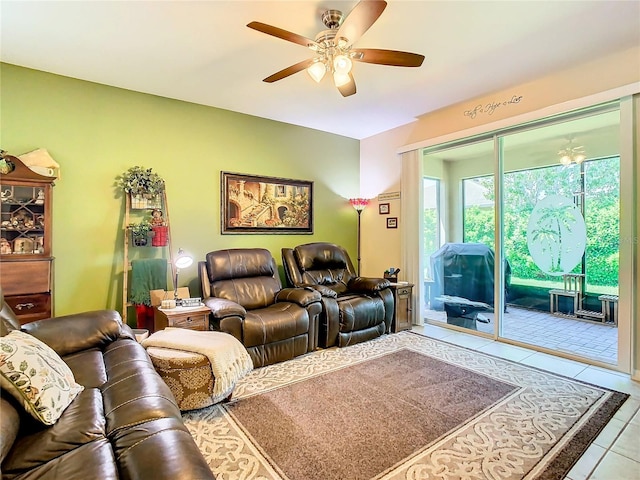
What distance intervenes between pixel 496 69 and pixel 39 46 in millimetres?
3965

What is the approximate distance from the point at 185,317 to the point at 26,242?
4.95ft

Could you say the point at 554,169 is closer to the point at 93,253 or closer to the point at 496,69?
the point at 496,69

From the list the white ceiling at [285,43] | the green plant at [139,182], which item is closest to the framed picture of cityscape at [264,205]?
the green plant at [139,182]

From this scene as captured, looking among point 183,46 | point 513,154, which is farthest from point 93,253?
point 513,154

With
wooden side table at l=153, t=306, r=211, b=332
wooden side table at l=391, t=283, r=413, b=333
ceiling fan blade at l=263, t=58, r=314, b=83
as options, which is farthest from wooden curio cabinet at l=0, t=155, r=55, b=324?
wooden side table at l=391, t=283, r=413, b=333

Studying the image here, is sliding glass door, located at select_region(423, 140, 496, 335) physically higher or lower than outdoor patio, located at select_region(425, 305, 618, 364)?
higher

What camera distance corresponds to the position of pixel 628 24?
2424mm

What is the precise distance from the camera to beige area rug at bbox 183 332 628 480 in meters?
1.75

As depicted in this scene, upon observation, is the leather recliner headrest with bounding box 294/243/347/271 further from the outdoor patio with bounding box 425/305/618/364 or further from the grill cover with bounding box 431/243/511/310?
the outdoor patio with bounding box 425/305/618/364

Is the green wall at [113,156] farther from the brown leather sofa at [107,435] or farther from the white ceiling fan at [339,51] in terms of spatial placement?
the white ceiling fan at [339,51]

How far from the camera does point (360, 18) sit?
1.86m

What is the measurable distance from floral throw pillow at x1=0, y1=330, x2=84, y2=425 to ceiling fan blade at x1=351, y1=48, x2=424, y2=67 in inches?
97.6

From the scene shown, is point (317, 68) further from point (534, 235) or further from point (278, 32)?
point (534, 235)

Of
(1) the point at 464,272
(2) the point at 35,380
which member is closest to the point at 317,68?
(2) the point at 35,380
